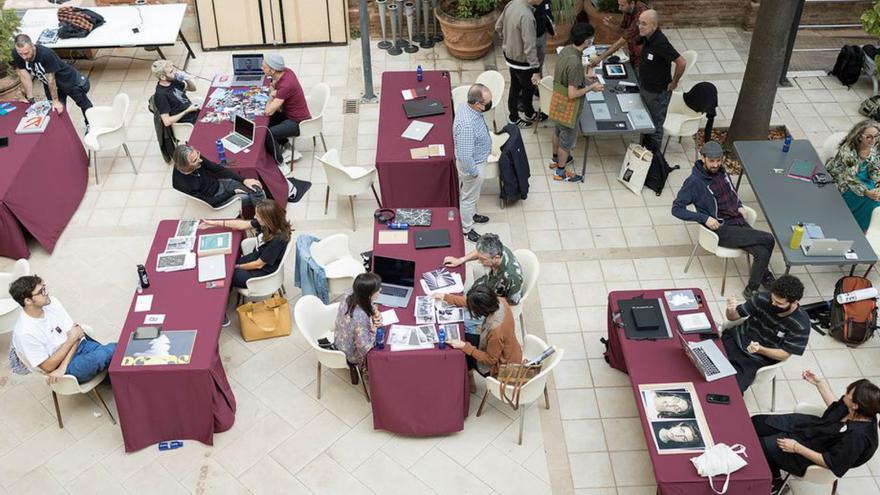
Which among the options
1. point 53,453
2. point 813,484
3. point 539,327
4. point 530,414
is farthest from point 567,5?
point 53,453

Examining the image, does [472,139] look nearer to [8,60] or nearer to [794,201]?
[794,201]

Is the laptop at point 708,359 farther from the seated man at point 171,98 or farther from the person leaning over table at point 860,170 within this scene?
the seated man at point 171,98

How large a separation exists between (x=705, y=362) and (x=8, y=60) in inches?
366

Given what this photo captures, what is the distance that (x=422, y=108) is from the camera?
9273 millimetres

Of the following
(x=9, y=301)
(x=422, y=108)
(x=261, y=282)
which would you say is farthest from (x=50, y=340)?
(x=422, y=108)

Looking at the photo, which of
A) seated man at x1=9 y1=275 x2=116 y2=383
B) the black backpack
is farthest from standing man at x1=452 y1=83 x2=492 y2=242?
the black backpack

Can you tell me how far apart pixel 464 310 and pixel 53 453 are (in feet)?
11.6

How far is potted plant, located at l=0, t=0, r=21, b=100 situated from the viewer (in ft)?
34.4

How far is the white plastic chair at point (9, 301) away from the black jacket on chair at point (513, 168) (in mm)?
4683

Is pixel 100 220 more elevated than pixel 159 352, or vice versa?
pixel 159 352

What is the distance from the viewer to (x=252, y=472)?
6652 millimetres

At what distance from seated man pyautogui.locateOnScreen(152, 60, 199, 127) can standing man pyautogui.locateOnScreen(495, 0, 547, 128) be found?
12.3ft

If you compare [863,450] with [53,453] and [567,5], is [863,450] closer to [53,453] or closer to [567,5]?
Result: [53,453]

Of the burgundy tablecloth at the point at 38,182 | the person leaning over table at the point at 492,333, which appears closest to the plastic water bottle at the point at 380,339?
the person leaning over table at the point at 492,333
